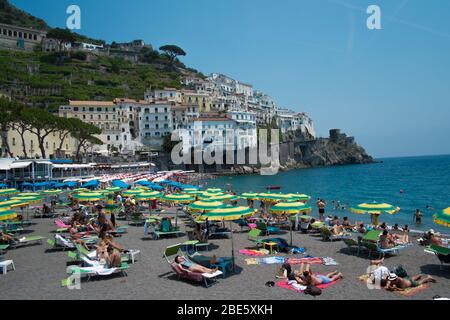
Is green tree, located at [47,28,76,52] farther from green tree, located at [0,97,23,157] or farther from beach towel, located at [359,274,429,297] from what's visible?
beach towel, located at [359,274,429,297]

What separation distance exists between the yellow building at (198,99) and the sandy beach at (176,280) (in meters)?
93.2

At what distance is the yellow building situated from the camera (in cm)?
10419

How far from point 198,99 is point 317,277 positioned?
99.8 meters

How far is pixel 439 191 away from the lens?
47250mm

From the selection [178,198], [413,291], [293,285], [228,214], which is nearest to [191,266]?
[228,214]

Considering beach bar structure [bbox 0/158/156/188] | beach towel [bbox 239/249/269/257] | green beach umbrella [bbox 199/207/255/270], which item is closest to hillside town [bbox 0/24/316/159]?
beach bar structure [bbox 0/158/156/188]

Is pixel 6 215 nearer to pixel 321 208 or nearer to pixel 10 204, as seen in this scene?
pixel 10 204

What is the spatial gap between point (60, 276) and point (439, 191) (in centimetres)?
5091

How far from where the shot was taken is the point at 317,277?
853 centimetres

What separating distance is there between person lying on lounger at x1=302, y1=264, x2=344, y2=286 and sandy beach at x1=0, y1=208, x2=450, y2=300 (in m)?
0.19

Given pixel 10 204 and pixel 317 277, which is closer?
pixel 317 277

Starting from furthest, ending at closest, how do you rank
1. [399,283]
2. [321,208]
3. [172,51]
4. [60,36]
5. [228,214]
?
[172,51] < [60,36] < [321,208] < [228,214] < [399,283]
